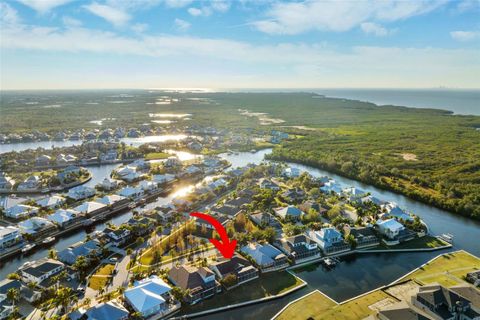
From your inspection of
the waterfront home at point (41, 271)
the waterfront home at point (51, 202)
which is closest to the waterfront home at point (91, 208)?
the waterfront home at point (51, 202)

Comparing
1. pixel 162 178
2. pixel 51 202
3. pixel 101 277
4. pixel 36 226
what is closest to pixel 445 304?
pixel 101 277

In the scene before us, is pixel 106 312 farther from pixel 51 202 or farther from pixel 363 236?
pixel 51 202

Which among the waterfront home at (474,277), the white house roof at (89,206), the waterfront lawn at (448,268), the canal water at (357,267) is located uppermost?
the white house roof at (89,206)

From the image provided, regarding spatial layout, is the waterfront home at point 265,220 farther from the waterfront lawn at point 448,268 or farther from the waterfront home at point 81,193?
the waterfront home at point 81,193

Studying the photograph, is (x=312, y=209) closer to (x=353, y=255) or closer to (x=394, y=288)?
(x=353, y=255)

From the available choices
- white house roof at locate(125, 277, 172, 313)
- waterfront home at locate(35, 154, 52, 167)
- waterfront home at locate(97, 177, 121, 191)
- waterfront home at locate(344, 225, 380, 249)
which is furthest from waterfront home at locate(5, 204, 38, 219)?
waterfront home at locate(344, 225, 380, 249)

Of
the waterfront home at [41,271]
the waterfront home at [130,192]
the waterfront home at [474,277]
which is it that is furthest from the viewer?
the waterfront home at [130,192]

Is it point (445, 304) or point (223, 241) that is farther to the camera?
point (223, 241)
